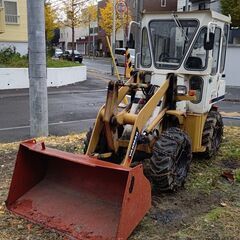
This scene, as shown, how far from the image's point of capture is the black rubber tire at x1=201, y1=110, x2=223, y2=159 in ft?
24.2

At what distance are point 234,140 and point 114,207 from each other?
5.30 metres

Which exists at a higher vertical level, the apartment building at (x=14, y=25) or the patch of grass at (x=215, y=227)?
the apartment building at (x=14, y=25)

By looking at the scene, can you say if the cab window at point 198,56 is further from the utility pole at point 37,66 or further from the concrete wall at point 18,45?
the concrete wall at point 18,45

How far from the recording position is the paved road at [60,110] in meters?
10.8

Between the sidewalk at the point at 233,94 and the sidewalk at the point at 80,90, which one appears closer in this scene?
the sidewalk at the point at 80,90

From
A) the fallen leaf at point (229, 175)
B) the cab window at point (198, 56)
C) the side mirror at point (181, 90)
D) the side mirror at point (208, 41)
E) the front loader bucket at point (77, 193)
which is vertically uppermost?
the side mirror at point (208, 41)

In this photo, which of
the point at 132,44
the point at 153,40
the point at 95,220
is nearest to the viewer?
the point at 95,220

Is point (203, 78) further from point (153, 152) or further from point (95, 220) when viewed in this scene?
point (95, 220)

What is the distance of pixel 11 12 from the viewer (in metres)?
27.8

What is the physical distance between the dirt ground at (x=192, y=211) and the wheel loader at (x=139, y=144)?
6.9 inches

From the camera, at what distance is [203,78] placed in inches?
272

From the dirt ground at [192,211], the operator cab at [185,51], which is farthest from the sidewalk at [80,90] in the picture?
the operator cab at [185,51]

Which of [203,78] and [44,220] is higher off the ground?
[203,78]

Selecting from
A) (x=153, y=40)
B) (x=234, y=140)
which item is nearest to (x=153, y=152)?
(x=153, y=40)
